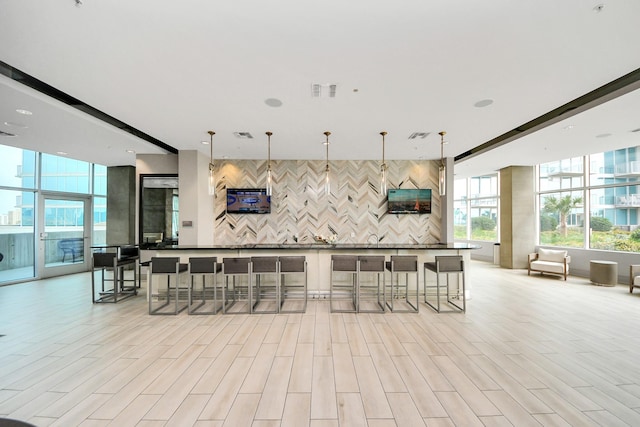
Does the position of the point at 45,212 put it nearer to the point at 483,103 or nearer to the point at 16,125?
the point at 16,125

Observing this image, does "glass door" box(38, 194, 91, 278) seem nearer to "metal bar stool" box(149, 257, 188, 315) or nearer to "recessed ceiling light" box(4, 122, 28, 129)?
"recessed ceiling light" box(4, 122, 28, 129)

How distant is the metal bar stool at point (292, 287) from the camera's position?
410 centimetres

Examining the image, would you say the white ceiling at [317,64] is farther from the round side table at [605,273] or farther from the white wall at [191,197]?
the round side table at [605,273]

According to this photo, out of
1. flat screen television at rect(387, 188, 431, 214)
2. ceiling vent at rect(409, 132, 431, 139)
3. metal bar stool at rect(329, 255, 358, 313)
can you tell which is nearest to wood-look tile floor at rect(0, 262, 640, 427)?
metal bar stool at rect(329, 255, 358, 313)

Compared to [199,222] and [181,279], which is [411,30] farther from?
[199,222]

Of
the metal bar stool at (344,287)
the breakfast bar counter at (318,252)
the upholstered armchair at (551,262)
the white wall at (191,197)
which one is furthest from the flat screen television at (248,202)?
the upholstered armchair at (551,262)

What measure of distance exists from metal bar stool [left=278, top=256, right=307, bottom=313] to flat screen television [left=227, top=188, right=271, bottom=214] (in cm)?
234

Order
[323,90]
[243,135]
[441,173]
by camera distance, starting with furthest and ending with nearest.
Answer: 1. [243,135]
2. [441,173]
3. [323,90]

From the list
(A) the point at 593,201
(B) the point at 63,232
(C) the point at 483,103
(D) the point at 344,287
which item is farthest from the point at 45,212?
(A) the point at 593,201

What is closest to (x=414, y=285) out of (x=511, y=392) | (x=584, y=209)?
(x=511, y=392)

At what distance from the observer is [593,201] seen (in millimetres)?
6816

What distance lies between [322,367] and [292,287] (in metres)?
2.24

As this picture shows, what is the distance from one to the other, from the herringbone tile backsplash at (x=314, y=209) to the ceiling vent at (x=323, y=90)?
10.9 ft

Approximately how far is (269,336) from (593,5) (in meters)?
4.29
